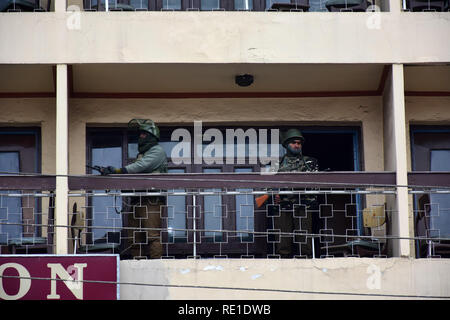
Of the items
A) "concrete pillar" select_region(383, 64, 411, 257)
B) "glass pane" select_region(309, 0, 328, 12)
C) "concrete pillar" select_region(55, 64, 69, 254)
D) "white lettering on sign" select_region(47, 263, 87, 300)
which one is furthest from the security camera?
"white lettering on sign" select_region(47, 263, 87, 300)

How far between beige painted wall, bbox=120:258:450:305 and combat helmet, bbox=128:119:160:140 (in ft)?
6.02

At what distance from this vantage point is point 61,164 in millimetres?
13891

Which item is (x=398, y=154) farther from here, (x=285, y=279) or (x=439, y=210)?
(x=285, y=279)

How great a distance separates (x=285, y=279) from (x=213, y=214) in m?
2.09

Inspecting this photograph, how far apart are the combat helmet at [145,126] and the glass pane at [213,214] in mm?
1059

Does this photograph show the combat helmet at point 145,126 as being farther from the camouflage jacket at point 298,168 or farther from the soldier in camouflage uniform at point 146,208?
the camouflage jacket at point 298,168

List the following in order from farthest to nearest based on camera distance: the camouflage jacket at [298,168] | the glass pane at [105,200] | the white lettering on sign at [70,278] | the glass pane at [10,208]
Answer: the glass pane at [105,200]
the glass pane at [10,208]
the camouflage jacket at [298,168]
the white lettering on sign at [70,278]

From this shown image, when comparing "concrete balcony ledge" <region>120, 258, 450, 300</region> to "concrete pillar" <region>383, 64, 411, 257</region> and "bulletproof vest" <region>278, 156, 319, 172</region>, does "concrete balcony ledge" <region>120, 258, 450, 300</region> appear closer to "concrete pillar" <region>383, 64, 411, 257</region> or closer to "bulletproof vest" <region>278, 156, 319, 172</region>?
"concrete pillar" <region>383, 64, 411, 257</region>

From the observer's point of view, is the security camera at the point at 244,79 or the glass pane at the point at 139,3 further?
the glass pane at the point at 139,3

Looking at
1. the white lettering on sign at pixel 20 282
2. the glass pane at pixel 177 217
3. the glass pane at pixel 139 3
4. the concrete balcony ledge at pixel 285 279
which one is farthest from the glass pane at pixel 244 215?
the white lettering on sign at pixel 20 282

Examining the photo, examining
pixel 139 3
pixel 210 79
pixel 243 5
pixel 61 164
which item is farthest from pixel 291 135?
pixel 61 164

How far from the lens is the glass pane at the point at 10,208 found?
15.2m

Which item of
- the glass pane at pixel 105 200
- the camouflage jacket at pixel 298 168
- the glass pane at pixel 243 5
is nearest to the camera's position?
the camouflage jacket at pixel 298 168

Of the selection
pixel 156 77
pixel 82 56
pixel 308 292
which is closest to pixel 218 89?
pixel 156 77
